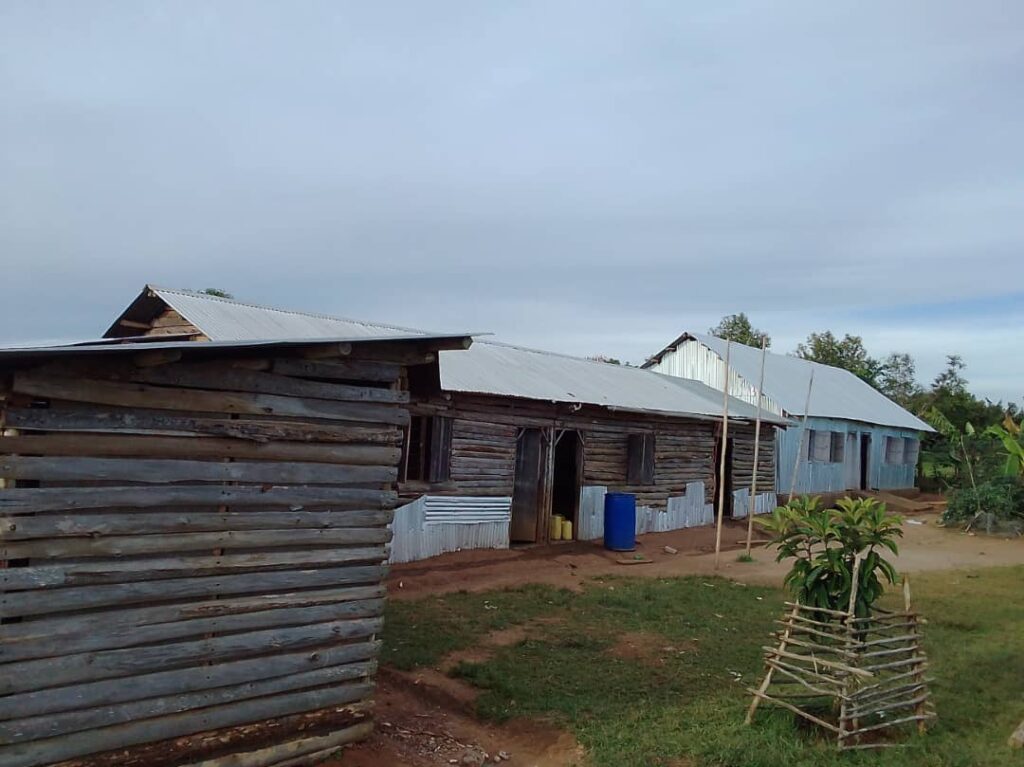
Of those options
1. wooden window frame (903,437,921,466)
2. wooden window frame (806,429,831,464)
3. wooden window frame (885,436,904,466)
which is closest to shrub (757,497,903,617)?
wooden window frame (806,429,831,464)

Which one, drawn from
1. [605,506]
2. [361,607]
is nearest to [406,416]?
[361,607]

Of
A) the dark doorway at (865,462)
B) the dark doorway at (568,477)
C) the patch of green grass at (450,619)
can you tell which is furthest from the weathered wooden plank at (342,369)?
the dark doorway at (865,462)

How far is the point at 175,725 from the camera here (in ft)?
16.7

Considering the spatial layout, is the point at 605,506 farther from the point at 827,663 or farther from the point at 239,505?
the point at 239,505

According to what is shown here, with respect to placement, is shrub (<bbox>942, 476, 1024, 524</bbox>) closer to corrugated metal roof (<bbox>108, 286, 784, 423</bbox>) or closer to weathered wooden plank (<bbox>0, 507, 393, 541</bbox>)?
corrugated metal roof (<bbox>108, 286, 784, 423</bbox>)

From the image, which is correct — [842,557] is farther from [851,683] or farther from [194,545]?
[194,545]

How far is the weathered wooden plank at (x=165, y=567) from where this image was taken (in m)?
4.55

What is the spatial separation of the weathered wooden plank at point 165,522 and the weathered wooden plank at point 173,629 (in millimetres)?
559

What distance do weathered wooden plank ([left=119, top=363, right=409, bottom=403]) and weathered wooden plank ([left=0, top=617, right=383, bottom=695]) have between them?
64.7 inches

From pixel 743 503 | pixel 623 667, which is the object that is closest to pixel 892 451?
pixel 743 503

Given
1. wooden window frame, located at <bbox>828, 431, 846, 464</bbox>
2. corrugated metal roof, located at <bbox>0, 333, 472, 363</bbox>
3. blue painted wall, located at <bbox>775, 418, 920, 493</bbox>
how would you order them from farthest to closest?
wooden window frame, located at <bbox>828, 431, 846, 464</bbox>, blue painted wall, located at <bbox>775, 418, 920, 493</bbox>, corrugated metal roof, located at <bbox>0, 333, 472, 363</bbox>

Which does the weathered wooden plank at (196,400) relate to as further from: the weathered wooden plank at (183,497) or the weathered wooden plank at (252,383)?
the weathered wooden plank at (183,497)

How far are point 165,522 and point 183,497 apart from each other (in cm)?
19

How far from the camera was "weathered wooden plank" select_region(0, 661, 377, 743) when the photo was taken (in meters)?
4.53
